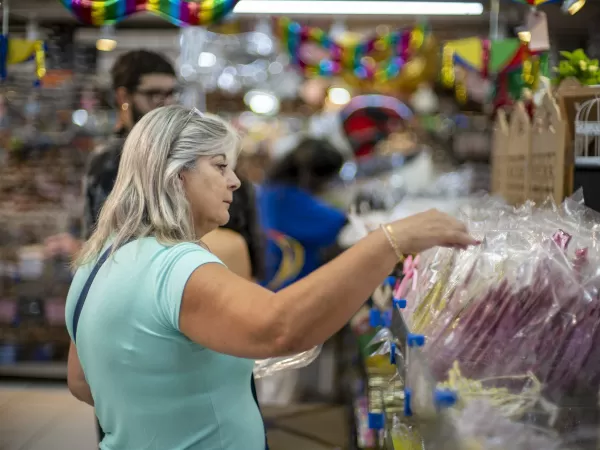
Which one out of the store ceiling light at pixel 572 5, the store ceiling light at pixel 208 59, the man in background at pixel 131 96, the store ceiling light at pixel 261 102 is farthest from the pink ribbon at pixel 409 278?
the store ceiling light at pixel 261 102

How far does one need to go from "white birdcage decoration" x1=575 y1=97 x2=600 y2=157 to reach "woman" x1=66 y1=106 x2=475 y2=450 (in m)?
0.98

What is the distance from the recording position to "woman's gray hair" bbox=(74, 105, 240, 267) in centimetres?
136

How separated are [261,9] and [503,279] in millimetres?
3831

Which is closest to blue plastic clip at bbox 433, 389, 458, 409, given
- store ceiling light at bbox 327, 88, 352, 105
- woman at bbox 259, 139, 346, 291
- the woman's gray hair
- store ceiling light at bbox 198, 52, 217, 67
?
the woman's gray hair

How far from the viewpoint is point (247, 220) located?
9.15 feet

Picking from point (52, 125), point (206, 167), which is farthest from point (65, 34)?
point (206, 167)

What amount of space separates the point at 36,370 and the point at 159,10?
3049 millimetres

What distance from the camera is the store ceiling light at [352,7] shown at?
4676mm

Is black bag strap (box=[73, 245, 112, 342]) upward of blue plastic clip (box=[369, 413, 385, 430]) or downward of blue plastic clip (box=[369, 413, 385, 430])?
upward

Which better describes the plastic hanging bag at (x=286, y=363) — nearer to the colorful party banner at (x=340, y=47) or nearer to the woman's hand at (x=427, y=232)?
the woman's hand at (x=427, y=232)

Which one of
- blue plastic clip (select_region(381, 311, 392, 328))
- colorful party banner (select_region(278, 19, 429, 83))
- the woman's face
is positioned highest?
colorful party banner (select_region(278, 19, 429, 83))

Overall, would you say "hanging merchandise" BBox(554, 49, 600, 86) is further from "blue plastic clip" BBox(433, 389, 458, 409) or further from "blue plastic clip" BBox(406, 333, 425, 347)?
"blue plastic clip" BBox(433, 389, 458, 409)

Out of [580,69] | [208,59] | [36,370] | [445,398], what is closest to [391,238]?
[445,398]

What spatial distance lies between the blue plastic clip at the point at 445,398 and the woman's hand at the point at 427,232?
26 centimetres
